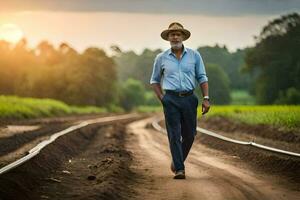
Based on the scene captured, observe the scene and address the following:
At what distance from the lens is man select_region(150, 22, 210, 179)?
10273 mm

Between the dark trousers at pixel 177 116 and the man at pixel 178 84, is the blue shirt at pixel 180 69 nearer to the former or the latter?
the man at pixel 178 84

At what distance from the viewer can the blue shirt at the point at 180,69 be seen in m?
10.3

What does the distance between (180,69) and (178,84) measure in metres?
0.25

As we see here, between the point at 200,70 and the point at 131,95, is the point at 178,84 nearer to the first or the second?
the point at 200,70

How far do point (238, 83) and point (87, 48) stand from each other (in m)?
28.1

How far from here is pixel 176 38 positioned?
403 inches

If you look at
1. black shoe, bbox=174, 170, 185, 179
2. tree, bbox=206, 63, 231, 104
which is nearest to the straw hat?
black shoe, bbox=174, 170, 185, 179

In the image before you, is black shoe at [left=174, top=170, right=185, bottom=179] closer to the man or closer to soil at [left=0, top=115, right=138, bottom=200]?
the man

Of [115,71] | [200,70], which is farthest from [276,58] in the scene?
[200,70]

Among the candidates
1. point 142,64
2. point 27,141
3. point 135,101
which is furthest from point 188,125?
point 142,64

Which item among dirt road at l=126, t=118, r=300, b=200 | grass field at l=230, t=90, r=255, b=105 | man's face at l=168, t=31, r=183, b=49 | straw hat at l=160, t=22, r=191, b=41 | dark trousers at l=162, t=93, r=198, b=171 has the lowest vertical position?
grass field at l=230, t=90, r=255, b=105

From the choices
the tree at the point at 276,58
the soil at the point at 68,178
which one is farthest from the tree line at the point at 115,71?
the soil at the point at 68,178

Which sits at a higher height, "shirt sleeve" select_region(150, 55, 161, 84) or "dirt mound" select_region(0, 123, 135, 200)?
"shirt sleeve" select_region(150, 55, 161, 84)

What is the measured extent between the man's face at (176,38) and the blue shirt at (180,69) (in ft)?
0.48
